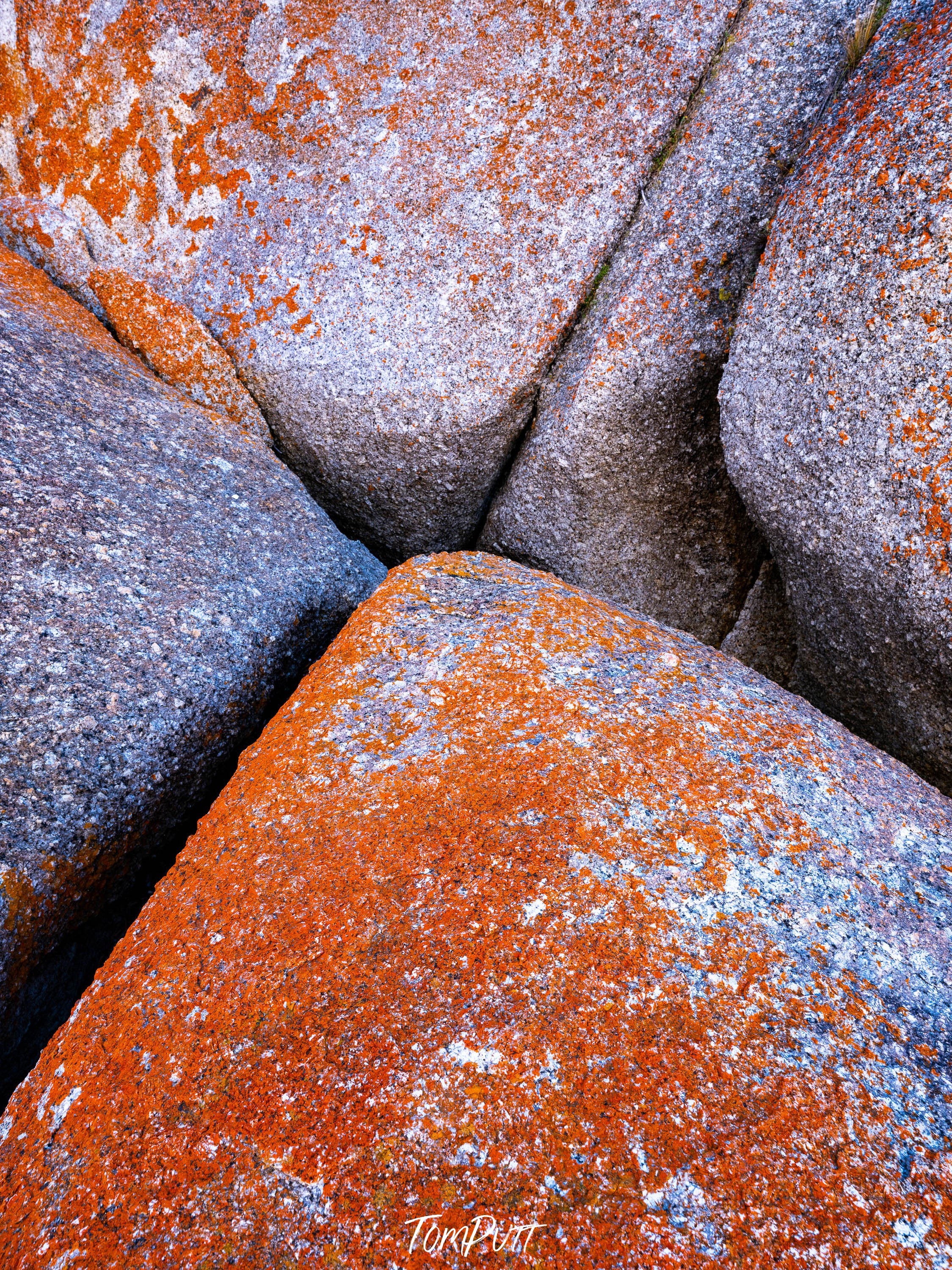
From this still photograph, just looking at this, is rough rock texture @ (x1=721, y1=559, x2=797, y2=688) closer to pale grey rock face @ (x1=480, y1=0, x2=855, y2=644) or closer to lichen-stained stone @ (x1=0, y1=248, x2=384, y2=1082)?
pale grey rock face @ (x1=480, y1=0, x2=855, y2=644)

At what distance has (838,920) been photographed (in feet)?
4.71

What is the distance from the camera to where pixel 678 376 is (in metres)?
2.53

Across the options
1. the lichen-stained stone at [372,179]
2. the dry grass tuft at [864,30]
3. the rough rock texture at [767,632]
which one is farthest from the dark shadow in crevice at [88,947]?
the dry grass tuft at [864,30]

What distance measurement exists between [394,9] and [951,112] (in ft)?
6.62

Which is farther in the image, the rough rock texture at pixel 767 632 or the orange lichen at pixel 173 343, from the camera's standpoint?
the orange lichen at pixel 173 343

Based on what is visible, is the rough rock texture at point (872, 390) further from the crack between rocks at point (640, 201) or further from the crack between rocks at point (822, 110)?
the crack between rocks at point (640, 201)

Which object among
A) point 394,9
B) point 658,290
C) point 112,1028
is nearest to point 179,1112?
point 112,1028

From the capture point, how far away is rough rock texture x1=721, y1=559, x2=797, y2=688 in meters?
2.76

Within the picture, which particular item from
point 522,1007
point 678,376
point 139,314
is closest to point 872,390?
point 678,376
